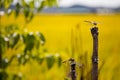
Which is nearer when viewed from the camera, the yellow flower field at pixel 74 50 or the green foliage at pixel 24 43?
the yellow flower field at pixel 74 50

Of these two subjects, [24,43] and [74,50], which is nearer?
[74,50]

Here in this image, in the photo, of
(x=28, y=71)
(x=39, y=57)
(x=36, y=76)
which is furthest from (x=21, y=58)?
(x=28, y=71)

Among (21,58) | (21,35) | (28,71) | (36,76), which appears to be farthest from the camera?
(28,71)

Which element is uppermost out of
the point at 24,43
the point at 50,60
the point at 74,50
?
the point at 74,50

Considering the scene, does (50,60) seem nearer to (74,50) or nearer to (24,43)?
(24,43)

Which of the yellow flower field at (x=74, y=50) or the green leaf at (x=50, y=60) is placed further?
the green leaf at (x=50, y=60)

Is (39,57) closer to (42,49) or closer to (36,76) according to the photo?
(42,49)

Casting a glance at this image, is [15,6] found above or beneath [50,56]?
above

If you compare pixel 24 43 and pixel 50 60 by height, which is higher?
pixel 24 43

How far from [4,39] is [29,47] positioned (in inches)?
6.7

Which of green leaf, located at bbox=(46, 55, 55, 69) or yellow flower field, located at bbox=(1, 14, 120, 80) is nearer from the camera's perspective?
yellow flower field, located at bbox=(1, 14, 120, 80)

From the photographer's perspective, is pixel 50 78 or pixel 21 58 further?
pixel 50 78

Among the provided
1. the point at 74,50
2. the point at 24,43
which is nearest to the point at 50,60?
the point at 24,43

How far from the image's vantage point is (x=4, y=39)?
9.49ft
